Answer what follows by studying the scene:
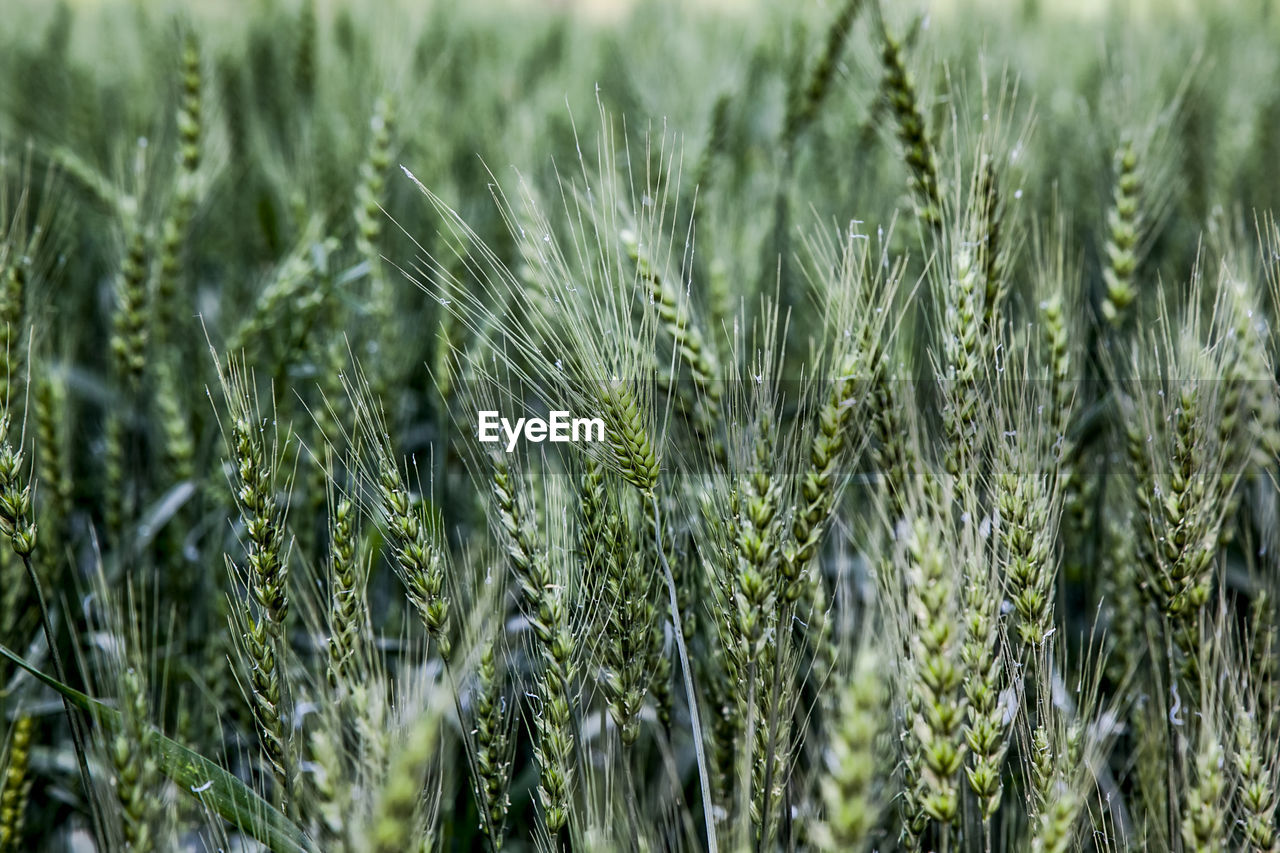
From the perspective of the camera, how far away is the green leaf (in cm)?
78

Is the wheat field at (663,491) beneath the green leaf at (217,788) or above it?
above

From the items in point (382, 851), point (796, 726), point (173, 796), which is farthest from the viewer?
point (796, 726)

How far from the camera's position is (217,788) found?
0.84m

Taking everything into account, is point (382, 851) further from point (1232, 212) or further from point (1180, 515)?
point (1232, 212)

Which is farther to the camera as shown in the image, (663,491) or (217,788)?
(663,491)

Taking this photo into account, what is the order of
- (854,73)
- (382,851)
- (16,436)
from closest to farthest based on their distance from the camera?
(382,851) < (16,436) < (854,73)

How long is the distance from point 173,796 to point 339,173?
1.51 m

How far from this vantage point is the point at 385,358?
1.41m

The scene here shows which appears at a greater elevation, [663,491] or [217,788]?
[663,491]

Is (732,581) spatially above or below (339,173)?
below

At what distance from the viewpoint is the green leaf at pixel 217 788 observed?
0.78 meters

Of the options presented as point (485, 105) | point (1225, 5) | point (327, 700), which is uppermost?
point (1225, 5)

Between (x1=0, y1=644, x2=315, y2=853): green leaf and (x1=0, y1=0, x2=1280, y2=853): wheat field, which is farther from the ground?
(x1=0, y1=0, x2=1280, y2=853): wheat field

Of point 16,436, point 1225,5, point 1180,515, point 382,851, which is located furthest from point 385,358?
point 1225,5
